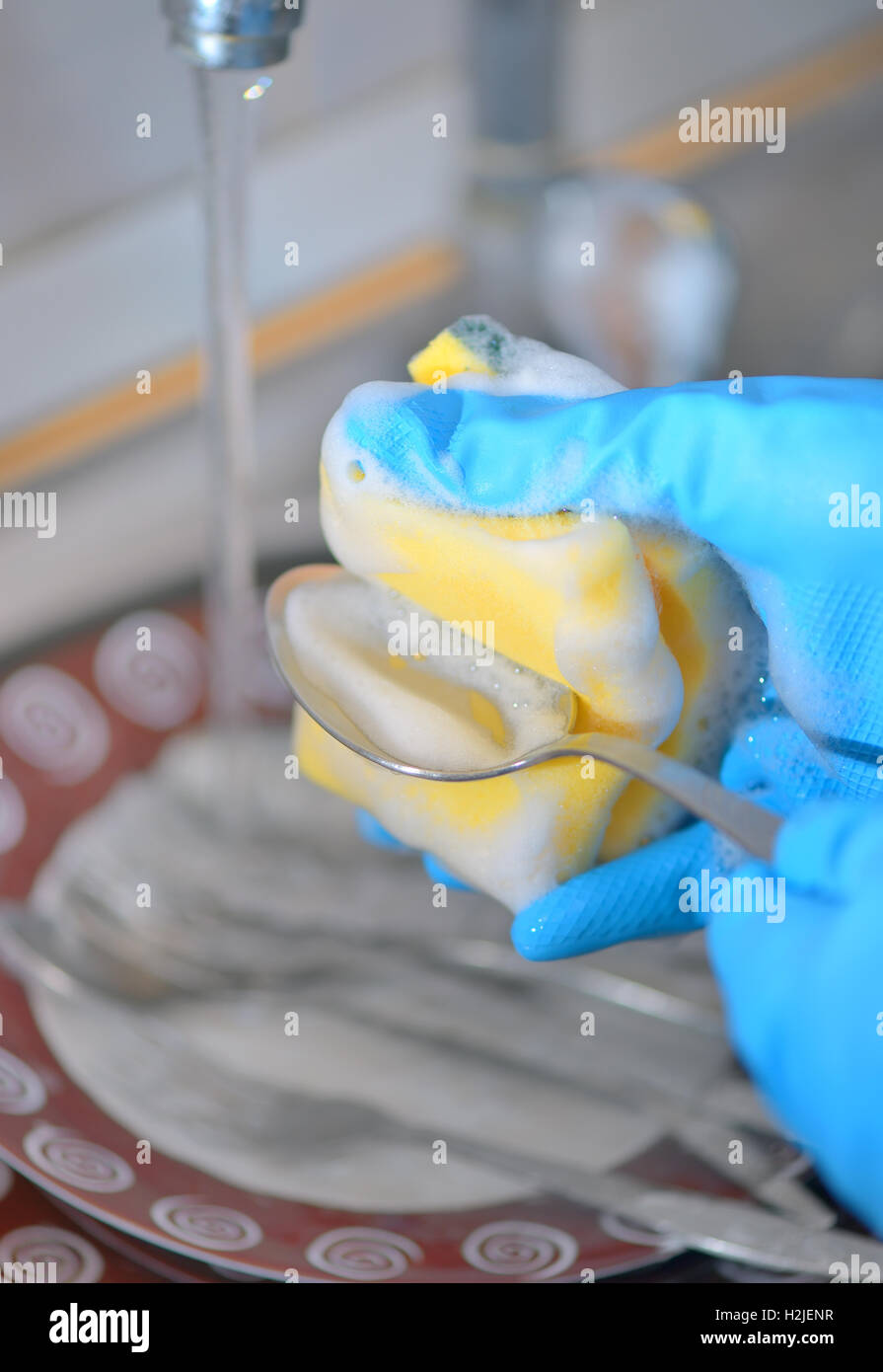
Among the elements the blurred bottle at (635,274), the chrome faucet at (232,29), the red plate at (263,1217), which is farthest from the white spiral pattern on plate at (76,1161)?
the blurred bottle at (635,274)

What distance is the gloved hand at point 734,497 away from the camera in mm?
221

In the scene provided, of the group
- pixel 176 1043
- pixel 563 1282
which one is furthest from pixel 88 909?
pixel 563 1282

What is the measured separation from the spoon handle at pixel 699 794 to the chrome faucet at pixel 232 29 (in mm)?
165

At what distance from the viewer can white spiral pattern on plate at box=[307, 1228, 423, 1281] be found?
277 millimetres

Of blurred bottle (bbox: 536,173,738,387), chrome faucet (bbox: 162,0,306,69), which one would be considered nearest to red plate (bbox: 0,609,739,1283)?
chrome faucet (bbox: 162,0,306,69)

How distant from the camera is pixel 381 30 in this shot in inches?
22.5

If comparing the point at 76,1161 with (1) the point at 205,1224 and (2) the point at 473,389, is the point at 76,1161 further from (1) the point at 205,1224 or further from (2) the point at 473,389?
(2) the point at 473,389

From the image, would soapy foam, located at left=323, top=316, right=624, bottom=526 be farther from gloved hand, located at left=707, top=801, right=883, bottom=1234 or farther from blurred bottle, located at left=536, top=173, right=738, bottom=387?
blurred bottle, located at left=536, top=173, right=738, bottom=387

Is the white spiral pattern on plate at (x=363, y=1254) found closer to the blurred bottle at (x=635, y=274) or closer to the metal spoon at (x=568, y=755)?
the metal spoon at (x=568, y=755)

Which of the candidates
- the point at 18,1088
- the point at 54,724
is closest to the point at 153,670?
the point at 54,724

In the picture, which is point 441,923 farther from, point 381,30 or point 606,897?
point 381,30

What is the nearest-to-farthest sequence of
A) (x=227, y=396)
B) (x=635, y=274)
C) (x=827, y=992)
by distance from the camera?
(x=827, y=992) → (x=227, y=396) → (x=635, y=274)

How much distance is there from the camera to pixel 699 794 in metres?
0.23

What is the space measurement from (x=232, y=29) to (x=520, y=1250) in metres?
0.26
